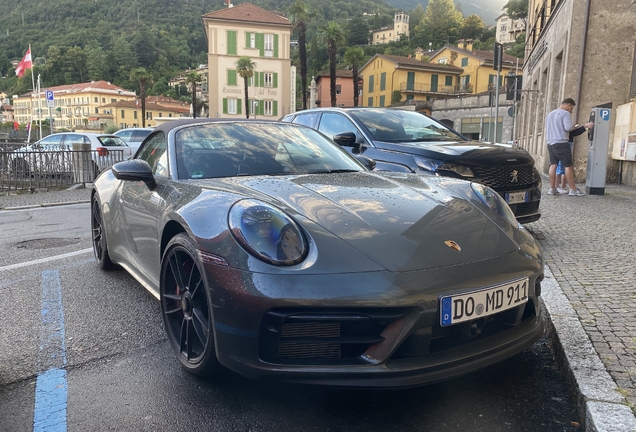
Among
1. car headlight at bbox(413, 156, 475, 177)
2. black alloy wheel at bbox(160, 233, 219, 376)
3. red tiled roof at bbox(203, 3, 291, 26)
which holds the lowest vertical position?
black alloy wheel at bbox(160, 233, 219, 376)

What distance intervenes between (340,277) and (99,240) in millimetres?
3549

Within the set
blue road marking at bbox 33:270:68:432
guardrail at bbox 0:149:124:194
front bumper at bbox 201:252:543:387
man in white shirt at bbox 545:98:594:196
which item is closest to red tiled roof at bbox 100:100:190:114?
guardrail at bbox 0:149:124:194

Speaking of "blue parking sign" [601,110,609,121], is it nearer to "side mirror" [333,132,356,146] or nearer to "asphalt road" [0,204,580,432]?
"side mirror" [333,132,356,146]

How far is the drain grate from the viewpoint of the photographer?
19.6 ft

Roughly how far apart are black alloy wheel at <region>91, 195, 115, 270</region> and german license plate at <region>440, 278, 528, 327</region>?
3434 millimetres

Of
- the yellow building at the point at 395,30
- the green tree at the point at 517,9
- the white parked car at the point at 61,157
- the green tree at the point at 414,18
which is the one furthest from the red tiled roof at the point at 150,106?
the white parked car at the point at 61,157

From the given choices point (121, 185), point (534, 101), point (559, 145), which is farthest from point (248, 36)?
point (121, 185)

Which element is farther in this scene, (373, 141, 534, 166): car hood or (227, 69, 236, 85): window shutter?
(227, 69, 236, 85): window shutter

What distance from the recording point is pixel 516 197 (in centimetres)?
532

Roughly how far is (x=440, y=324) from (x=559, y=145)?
845cm

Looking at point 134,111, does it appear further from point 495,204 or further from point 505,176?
point 495,204

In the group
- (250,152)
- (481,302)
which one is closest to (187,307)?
(250,152)

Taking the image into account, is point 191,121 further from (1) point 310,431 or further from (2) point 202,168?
(1) point 310,431

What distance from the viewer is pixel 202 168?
125 inches
